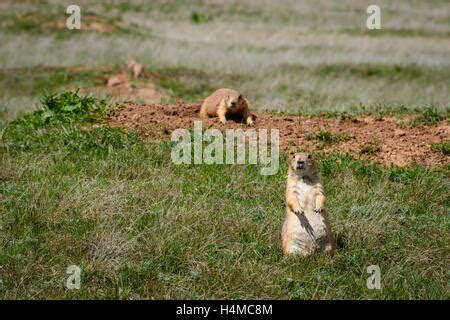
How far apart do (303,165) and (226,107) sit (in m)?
4.63

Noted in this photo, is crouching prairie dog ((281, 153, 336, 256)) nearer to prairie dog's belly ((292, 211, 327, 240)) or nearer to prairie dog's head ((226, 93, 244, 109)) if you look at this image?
prairie dog's belly ((292, 211, 327, 240))

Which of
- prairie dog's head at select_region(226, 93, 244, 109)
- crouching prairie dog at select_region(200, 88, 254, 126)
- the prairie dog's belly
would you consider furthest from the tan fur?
the prairie dog's belly

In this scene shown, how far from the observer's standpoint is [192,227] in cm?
760

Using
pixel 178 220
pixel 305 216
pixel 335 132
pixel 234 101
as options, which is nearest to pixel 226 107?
pixel 234 101

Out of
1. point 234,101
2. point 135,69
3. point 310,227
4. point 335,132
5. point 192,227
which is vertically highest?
point 234,101

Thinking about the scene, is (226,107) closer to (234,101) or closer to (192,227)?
(234,101)

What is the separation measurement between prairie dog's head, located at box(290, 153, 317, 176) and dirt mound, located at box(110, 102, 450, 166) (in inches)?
116

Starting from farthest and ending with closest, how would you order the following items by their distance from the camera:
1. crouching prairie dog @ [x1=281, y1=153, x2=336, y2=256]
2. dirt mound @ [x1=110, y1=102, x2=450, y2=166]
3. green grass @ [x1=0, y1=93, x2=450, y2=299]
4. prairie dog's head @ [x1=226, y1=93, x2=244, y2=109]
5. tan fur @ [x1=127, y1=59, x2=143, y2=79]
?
1. tan fur @ [x1=127, y1=59, x2=143, y2=79]
2. prairie dog's head @ [x1=226, y1=93, x2=244, y2=109]
3. dirt mound @ [x1=110, y1=102, x2=450, y2=166]
4. crouching prairie dog @ [x1=281, y1=153, x2=336, y2=256]
5. green grass @ [x1=0, y1=93, x2=450, y2=299]

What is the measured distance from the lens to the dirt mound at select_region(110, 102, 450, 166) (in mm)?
10266

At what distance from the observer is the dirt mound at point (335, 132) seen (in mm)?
10266

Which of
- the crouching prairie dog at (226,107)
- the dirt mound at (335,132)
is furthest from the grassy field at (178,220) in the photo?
the crouching prairie dog at (226,107)

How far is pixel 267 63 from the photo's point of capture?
75.6 ft

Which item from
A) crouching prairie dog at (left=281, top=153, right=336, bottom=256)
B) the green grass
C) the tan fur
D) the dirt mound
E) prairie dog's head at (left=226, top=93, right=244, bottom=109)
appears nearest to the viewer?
the green grass
